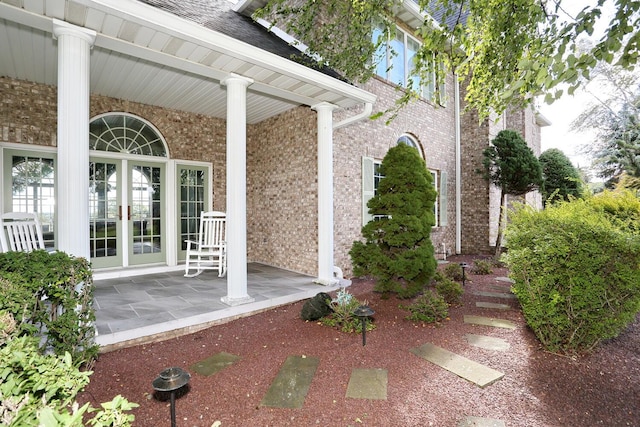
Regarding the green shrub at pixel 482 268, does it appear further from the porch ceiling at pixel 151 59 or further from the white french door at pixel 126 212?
the white french door at pixel 126 212

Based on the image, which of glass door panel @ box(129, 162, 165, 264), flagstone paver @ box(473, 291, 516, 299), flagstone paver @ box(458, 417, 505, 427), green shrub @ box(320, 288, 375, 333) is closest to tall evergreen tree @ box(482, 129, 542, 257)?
flagstone paver @ box(473, 291, 516, 299)

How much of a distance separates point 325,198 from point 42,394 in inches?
167

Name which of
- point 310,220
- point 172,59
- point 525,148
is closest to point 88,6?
point 172,59

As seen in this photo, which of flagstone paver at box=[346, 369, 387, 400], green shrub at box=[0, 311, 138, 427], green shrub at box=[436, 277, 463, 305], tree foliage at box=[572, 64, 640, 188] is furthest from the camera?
tree foliage at box=[572, 64, 640, 188]

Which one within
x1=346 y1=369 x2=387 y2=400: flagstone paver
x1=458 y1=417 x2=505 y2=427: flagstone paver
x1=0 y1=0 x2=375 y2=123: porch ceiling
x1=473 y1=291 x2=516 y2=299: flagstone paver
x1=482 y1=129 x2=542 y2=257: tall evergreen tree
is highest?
x1=0 y1=0 x2=375 y2=123: porch ceiling

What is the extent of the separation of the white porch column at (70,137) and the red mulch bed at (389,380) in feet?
3.71

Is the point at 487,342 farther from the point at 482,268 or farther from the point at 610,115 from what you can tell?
the point at 610,115

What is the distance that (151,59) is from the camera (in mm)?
3461

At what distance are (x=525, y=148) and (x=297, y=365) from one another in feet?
25.5

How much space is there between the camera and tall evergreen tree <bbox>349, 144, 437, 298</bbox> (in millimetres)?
4332

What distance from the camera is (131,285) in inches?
188

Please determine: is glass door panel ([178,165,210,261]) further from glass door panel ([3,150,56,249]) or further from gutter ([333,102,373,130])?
gutter ([333,102,373,130])

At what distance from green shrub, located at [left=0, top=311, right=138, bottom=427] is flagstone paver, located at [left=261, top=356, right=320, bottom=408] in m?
1.35

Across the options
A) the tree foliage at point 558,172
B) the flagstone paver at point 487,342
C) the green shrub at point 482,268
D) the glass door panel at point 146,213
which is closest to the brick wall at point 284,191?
the glass door panel at point 146,213
